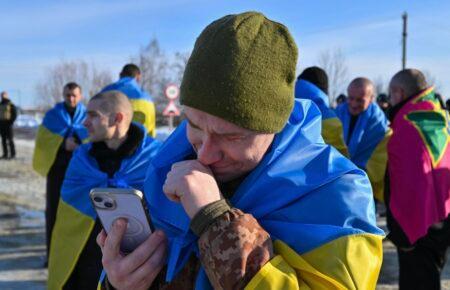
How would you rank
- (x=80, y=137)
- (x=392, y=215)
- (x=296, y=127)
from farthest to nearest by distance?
(x=80, y=137)
(x=392, y=215)
(x=296, y=127)

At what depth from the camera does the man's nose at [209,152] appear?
1.32 metres

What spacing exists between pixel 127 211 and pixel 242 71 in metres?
0.50

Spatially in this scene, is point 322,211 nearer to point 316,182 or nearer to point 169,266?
point 316,182

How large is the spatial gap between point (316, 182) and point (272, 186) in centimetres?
12

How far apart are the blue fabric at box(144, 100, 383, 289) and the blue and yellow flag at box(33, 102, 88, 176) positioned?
16.3 feet

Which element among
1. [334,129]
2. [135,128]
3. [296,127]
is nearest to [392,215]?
[334,129]

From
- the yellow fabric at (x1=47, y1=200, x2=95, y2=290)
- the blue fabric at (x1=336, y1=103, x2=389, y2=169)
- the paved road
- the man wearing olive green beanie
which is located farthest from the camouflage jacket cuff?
the paved road

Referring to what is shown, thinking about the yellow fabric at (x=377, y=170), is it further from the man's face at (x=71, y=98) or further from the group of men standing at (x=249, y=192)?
the group of men standing at (x=249, y=192)

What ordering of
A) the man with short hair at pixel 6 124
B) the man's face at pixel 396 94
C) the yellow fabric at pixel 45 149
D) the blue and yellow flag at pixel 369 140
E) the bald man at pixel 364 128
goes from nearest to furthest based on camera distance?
1. the man's face at pixel 396 94
2. the blue and yellow flag at pixel 369 140
3. the bald man at pixel 364 128
4. the yellow fabric at pixel 45 149
5. the man with short hair at pixel 6 124

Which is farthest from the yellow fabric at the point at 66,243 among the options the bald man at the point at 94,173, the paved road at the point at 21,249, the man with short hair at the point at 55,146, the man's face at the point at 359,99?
the man's face at the point at 359,99

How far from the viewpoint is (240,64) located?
1.29 metres

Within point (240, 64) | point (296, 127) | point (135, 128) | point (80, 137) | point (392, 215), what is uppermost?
point (240, 64)

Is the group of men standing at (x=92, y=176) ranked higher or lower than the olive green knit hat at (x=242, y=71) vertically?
lower

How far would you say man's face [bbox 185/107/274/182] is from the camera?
132cm
